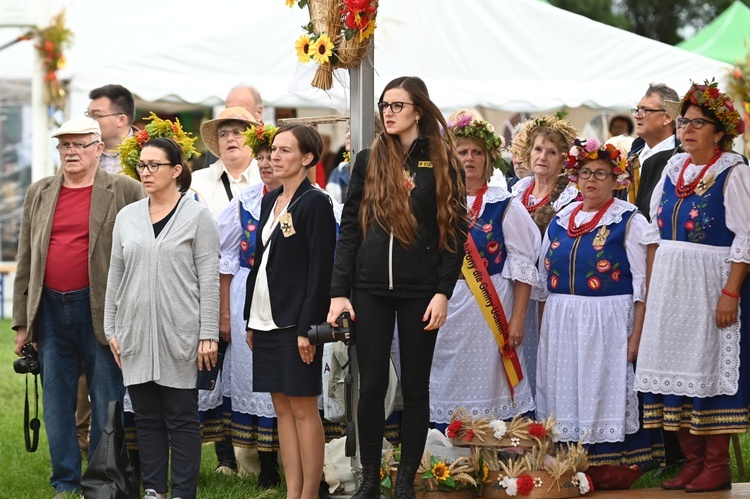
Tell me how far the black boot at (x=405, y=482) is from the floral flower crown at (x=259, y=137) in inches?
79.1

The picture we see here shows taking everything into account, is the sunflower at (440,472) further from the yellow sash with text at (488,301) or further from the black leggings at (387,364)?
the yellow sash with text at (488,301)

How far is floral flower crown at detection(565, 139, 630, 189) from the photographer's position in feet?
20.1

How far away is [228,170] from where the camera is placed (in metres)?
7.00

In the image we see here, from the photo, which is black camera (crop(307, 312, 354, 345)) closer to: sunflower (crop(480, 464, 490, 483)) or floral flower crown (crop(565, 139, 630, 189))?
sunflower (crop(480, 464, 490, 483))

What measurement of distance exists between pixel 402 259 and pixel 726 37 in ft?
47.2

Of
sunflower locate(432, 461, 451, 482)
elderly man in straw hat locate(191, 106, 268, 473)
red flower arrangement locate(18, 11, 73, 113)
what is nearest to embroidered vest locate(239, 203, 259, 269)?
elderly man in straw hat locate(191, 106, 268, 473)

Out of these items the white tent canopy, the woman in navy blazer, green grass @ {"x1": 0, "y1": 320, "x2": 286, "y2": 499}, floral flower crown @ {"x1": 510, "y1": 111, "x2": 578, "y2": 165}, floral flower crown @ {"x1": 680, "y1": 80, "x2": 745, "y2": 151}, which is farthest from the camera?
the white tent canopy

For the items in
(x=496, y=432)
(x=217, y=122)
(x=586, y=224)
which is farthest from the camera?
(x=217, y=122)

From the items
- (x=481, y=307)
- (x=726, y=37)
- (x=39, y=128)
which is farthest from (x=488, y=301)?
(x=726, y=37)

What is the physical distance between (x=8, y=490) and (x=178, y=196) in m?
1.98

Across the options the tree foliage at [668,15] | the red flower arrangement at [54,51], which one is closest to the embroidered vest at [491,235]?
the red flower arrangement at [54,51]

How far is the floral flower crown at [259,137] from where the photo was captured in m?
6.32

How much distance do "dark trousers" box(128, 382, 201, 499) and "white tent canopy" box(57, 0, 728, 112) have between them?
244 inches

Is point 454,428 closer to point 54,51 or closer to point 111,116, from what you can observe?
point 111,116
